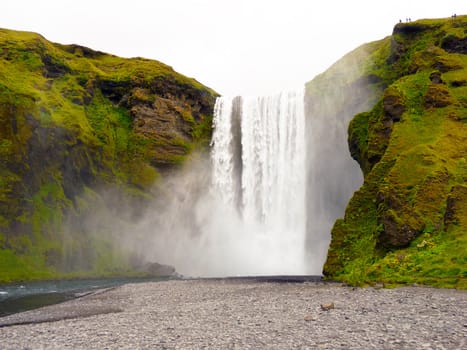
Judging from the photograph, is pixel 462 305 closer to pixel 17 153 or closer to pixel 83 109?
pixel 17 153

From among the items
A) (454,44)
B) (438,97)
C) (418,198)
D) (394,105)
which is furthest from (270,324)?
(454,44)

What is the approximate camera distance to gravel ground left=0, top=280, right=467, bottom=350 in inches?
512

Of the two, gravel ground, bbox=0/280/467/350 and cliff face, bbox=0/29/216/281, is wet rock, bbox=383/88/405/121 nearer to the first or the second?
gravel ground, bbox=0/280/467/350

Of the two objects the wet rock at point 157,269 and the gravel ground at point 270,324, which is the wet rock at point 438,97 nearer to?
the gravel ground at point 270,324

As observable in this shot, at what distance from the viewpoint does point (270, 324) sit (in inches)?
647

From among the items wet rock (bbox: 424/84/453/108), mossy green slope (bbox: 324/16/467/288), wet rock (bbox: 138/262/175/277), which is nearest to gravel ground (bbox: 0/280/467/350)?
mossy green slope (bbox: 324/16/467/288)

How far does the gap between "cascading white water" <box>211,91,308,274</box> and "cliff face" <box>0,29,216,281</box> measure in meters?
9.96

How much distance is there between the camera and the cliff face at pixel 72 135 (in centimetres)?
6825

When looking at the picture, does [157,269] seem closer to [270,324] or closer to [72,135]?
[72,135]

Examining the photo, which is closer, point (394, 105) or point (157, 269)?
point (394, 105)

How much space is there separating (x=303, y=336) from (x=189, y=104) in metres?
87.0

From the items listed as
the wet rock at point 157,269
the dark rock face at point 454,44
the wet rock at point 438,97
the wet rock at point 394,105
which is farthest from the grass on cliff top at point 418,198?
the wet rock at point 157,269

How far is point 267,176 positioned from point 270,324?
62.2 m

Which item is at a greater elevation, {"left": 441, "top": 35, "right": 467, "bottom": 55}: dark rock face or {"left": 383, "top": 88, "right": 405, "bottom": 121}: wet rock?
{"left": 441, "top": 35, "right": 467, "bottom": 55}: dark rock face
